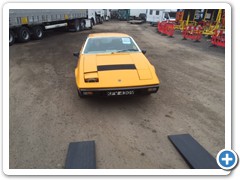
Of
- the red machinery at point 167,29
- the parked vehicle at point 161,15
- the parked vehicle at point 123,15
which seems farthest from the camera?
the parked vehicle at point 123,15

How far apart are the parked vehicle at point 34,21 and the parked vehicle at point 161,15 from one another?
1129 centimetres

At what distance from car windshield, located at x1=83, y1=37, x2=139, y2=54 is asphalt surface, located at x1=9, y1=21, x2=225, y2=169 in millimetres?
1180

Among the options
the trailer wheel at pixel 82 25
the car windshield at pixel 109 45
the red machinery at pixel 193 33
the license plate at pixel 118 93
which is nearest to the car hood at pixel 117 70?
the license plate at pixel 118 93

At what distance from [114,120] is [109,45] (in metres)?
2.07

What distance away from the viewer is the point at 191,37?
13.3 m

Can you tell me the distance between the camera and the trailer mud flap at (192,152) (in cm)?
253

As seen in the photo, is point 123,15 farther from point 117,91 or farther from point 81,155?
point 81,155

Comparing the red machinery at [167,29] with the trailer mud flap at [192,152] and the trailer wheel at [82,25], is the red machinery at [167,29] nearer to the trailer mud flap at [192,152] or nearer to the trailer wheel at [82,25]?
the trailer wheel at [82,25]

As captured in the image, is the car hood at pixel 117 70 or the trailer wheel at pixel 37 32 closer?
the car hood at pixel 117 70

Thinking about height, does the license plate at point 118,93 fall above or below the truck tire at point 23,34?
below

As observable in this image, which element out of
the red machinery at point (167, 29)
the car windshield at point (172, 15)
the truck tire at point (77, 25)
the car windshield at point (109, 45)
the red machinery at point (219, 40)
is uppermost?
the car windshield at point (172, 15)

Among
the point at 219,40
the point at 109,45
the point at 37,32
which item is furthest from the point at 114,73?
the point at 37,32
